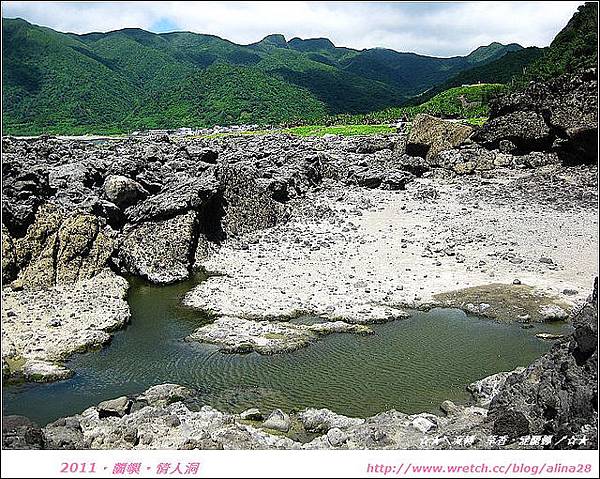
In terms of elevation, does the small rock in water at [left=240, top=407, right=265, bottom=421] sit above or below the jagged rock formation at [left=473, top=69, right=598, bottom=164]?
below

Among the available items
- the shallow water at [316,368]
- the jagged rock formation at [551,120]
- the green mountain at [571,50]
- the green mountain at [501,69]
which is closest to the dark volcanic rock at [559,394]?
the shallow water at [316,368]

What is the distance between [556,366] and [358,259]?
10191 mm

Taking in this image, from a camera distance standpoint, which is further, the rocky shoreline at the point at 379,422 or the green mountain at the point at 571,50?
the green mountain at the point at 571,50

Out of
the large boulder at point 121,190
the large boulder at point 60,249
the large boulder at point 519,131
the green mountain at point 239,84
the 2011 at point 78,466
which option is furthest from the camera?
the green mountain at point 239,84

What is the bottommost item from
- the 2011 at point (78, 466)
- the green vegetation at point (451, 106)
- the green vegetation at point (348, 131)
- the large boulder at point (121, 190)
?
the 2011 at point (78, 466)

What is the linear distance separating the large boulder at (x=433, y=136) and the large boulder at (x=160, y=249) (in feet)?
64.3

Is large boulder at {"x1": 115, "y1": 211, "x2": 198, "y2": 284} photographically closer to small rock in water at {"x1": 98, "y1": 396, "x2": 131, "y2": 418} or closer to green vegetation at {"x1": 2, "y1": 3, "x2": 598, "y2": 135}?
small rock in water at {"x1": 98, "y1": 396, "x2": 131, "y2": 418}

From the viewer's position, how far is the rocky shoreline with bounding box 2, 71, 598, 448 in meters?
8.75

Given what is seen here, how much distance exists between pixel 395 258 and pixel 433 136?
19.3 metres

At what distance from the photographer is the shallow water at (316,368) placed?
388 inches

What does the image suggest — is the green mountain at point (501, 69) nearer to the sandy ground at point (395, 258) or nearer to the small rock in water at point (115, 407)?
the sandy ground at point (395, 258)

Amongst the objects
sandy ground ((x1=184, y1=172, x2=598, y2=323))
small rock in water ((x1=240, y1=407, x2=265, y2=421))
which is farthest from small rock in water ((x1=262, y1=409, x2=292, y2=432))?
sandy ground ((x1=184, y1=172, x2=598, y2=323))

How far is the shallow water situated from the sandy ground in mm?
1270

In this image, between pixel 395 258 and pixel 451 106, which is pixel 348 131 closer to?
pixel 451 106
